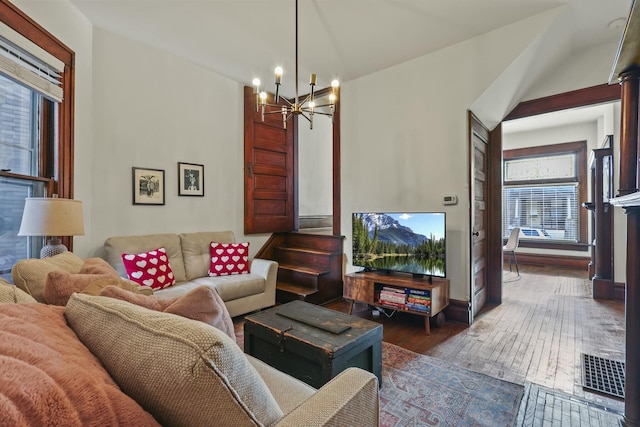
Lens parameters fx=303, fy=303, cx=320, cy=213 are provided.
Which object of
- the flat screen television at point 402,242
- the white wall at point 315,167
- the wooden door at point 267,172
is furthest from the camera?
the white wall at point 315,167

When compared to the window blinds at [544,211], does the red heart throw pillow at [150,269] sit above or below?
below

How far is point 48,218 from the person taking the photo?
2.02 meters

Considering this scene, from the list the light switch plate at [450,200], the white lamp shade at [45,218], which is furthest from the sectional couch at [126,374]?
the light switch plate at [450,200]

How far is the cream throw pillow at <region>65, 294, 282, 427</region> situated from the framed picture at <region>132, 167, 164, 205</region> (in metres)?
3.00

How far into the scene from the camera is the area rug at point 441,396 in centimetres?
171

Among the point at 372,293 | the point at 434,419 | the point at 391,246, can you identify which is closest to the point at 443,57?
the point at 391,246

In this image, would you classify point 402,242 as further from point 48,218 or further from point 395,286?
point 48,218

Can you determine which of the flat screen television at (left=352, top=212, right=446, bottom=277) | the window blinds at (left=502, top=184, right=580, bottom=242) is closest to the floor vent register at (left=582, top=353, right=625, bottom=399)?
the flat screen television at (left=352, top=212, right=446, bottom=277)

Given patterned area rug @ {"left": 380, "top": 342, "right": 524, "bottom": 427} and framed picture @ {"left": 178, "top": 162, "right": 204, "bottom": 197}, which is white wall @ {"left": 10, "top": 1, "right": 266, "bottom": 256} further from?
patterned area rug @ {"left": 380, "top": 342, "right": 524, "bottom": 427}

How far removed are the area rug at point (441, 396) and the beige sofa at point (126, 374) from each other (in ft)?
4.02

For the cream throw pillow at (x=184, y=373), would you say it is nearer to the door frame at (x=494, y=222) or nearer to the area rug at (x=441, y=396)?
the area rug at (x=441, y=396)

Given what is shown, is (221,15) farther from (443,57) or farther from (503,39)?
(503,39)

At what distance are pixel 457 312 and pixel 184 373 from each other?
10.7ft

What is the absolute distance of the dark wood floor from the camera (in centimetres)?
222
